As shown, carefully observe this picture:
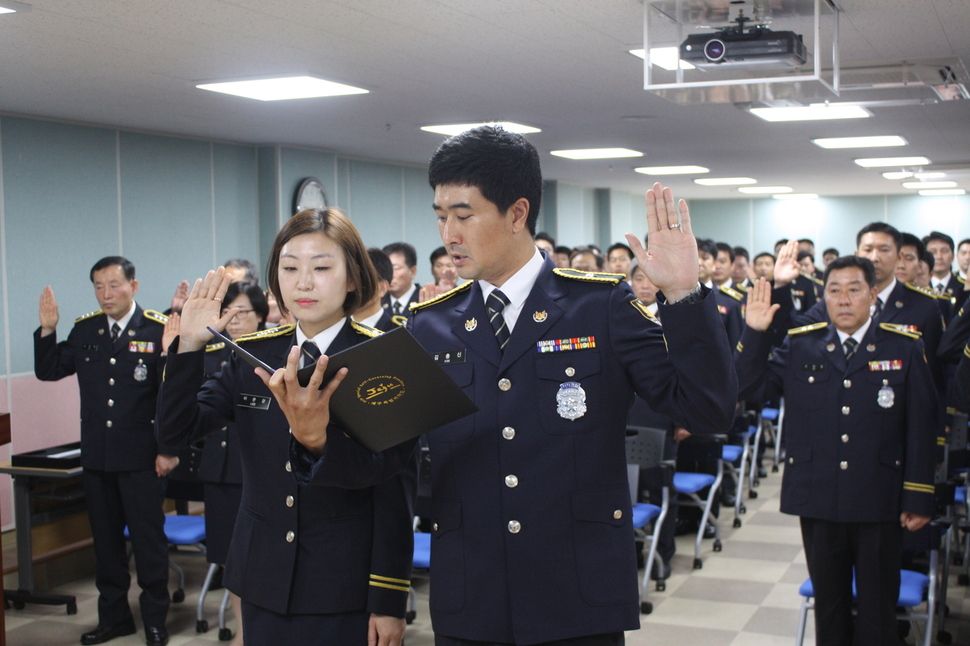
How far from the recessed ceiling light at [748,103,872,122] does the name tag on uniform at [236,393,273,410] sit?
580cm

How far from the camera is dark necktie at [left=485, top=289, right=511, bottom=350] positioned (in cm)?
188

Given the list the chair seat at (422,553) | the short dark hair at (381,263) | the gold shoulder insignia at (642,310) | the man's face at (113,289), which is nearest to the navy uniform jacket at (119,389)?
the man's face at (113,289)

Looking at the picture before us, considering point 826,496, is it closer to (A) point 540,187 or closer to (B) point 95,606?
(A) point 540,187

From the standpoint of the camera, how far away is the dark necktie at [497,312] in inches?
73.8

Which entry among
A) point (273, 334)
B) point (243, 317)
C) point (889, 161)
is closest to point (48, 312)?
point (243, 317)

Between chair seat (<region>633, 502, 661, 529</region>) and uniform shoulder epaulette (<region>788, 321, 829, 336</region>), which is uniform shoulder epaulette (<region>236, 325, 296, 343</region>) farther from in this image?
chair seat (<region>633, 502, 661, 529</region>)

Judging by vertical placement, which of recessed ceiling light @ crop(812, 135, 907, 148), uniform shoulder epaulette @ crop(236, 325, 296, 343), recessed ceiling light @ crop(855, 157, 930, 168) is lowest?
uniform shoulder epaulette @ crop(236, 325, 296, 343)

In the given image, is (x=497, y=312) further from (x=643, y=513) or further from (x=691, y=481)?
(x=691, y=481)

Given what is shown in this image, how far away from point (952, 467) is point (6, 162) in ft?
21.0

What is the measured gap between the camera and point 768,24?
14.7ft

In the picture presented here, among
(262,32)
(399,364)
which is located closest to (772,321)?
(399,364)

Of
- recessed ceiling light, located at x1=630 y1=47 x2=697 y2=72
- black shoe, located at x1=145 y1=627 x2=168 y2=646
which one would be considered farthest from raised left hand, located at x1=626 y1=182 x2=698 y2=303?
black shoe, located at x1=145 y1=627 x2=168 y2=646

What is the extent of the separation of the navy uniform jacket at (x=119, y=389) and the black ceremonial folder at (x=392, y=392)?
3021mm

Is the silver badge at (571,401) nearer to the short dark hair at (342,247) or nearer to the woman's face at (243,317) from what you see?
the short dark hair at (342,247)
